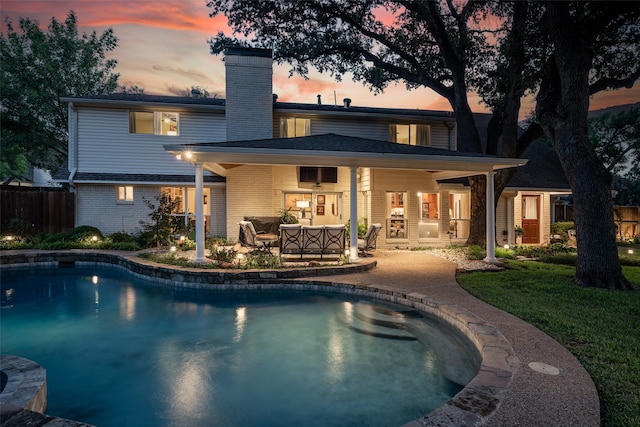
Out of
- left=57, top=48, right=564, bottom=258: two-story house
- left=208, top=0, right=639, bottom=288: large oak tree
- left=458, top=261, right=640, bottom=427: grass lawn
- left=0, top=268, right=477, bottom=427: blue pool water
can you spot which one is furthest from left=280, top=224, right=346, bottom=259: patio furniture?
left=208, top=0, right=639, bottom=288: large oak tree

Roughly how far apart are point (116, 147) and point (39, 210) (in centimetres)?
408

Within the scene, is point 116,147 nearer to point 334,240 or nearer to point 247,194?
point 247,194

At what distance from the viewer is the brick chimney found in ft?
49.0

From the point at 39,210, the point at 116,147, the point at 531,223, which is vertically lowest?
the point at 531,223

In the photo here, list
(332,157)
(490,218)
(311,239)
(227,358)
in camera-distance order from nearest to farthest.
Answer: (227,358)
(332,157)
(311,239)
(490,218)

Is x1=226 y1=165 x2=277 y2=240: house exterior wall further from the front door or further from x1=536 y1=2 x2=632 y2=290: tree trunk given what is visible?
the front door

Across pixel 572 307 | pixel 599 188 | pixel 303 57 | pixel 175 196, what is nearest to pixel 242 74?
pixel 303 57

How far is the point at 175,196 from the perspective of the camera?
15242mm

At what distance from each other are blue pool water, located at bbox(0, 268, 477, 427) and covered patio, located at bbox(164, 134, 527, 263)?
2.85m

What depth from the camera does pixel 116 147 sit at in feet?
48.2

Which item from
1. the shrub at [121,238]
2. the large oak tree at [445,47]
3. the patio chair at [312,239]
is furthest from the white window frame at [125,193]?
the patio chair at [312,239]

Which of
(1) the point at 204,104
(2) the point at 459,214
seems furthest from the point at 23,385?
(2) the point at 459,214

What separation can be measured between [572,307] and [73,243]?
49.0 ft

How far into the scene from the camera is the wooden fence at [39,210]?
14.4m
